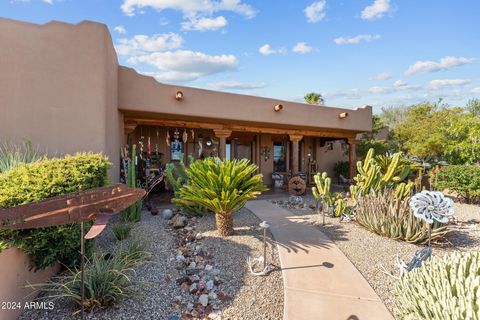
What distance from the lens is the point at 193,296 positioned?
3.29 metres

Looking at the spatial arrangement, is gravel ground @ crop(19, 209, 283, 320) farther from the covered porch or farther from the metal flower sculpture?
the covered porch

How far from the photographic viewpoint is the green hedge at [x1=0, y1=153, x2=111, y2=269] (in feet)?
9.00

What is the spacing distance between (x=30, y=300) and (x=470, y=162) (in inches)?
618

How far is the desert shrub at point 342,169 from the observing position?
48.8 ft

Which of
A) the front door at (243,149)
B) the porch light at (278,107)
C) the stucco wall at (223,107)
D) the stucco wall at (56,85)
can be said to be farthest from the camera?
the front door at (243,149)

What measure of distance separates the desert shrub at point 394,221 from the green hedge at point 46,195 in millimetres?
5512

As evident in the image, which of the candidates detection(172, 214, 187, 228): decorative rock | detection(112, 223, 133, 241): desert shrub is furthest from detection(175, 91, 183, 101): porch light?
detection(112, 223, 133, 241): desert shrub

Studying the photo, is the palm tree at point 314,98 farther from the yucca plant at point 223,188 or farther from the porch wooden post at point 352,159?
the yucca plant at point 223,188

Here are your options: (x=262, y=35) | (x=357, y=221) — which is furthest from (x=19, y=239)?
(x=262, y=35)

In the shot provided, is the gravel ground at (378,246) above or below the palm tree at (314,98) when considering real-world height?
below

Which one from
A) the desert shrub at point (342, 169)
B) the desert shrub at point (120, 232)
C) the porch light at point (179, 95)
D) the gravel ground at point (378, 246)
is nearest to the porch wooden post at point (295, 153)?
the desert shrub at point (342, 169)

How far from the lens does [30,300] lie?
2.88 metres

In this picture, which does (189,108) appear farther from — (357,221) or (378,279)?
(378,279)

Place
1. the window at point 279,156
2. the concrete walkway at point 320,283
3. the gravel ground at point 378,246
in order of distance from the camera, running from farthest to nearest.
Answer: the window at point 279,156 → the gravel ground at point 378,246 → the concrete walkway at point 320,283
